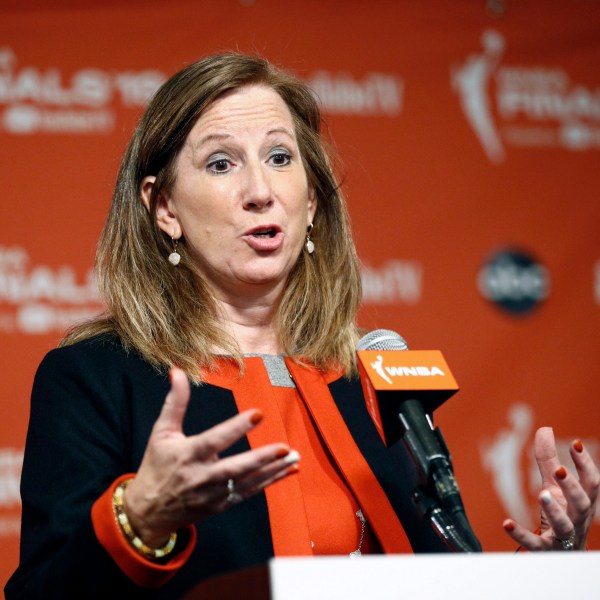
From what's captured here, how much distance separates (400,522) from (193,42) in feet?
6.71

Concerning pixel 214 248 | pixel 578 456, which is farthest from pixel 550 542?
pixel 214 248

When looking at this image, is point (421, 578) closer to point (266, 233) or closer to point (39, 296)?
point (266, 233)

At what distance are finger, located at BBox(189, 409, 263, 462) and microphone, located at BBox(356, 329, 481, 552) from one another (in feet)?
0.88

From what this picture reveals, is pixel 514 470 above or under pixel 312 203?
under

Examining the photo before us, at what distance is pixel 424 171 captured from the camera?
3775 millimetres

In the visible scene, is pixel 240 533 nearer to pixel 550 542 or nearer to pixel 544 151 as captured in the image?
pixel 550 542

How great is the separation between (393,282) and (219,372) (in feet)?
4.78

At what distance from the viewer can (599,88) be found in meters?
3.95

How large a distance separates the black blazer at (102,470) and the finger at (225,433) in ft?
0.99

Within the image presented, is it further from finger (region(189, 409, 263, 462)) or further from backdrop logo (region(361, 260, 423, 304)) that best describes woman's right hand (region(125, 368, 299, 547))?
backdrop logo (region(361, 260, 423, 304))

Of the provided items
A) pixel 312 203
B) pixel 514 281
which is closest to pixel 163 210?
pixel 312 203

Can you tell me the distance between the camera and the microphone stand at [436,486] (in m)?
1.47

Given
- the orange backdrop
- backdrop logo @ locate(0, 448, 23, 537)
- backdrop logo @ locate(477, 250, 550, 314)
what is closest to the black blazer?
backdrop logo @ locate(0, 448, 23, 537)

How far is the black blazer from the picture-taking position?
5.47 feet
